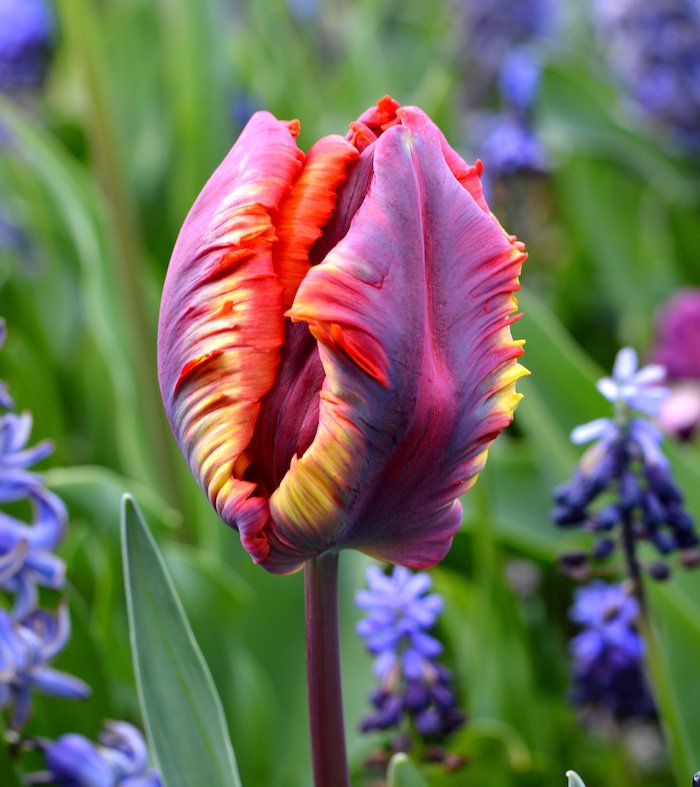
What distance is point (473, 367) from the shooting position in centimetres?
42

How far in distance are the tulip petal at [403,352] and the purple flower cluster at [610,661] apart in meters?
0.41

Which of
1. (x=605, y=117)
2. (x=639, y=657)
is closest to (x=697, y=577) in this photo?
(x=639, y=657)

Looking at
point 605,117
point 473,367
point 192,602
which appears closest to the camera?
point 473,367

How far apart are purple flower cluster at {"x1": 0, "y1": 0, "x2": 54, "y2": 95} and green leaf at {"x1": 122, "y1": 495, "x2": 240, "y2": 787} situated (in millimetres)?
1802

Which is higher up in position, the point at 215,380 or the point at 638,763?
the point at 215,380

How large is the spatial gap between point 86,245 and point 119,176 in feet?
0.28

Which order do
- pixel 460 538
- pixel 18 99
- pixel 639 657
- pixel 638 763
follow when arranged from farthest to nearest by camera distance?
1. pixel 18 99
2. pixel 638 763
3. pixel 460 538
4. pixel 639 657

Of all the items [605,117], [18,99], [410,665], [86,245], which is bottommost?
[410,665]

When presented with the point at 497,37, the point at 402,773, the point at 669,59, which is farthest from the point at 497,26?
the point at 402,773

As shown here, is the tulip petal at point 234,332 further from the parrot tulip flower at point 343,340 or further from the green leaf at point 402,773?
the green leaf at point 402,773

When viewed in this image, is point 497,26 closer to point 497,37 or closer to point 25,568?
point 497,37

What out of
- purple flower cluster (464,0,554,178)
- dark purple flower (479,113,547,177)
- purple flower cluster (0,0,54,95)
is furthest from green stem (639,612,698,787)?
purple flower cluster (0,0,54,95)

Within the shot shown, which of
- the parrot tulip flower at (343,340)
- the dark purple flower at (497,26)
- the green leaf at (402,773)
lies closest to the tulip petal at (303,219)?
the parrot tulip flower at (343,340)

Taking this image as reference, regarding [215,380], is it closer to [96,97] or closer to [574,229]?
[96,97]
